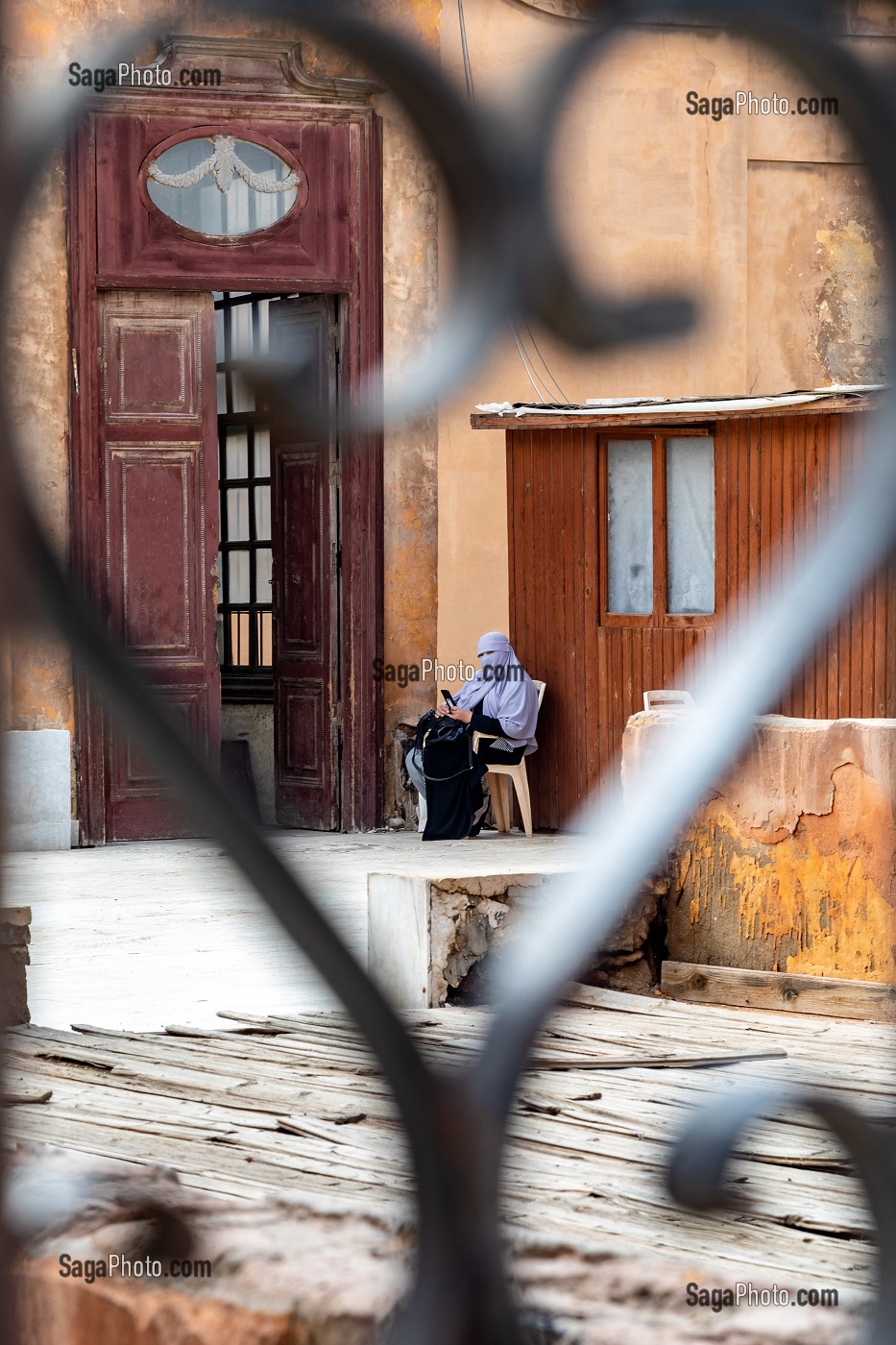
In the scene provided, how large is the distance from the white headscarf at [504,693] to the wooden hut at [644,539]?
0.29m

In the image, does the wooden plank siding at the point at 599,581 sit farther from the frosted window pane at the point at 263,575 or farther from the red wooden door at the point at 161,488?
the red wooden door at the point at 161,488

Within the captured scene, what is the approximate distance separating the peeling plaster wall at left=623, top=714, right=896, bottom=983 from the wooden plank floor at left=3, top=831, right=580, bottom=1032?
22.3 inches

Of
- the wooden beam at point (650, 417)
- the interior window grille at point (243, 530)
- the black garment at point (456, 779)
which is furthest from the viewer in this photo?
the interior window grille at point (243, 530)

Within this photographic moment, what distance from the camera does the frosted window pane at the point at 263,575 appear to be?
12.8m

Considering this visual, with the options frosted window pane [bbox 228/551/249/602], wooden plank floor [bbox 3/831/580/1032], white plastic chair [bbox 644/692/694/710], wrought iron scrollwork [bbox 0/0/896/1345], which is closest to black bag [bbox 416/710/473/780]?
wooden plank floor [bbox 3/831/580/1032]

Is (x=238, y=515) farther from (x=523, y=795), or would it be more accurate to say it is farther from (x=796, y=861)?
(x=796, y=861)

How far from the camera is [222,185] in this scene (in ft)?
37.6

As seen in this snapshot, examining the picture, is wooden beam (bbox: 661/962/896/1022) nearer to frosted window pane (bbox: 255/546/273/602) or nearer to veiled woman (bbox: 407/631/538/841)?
veiled woman (bbox: 407/631/538/841)

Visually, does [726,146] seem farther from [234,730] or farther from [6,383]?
[6,383]

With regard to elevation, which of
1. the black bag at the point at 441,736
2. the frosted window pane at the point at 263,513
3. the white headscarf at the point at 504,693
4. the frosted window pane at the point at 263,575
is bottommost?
the black bag at the point at 441,736

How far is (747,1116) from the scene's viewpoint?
2.97ft

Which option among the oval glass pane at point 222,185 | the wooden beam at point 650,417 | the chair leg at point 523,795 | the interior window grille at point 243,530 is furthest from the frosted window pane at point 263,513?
the chair leg at point 523,795

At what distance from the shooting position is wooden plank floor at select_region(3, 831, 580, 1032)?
629 cm

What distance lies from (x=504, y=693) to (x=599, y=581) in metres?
0.93
